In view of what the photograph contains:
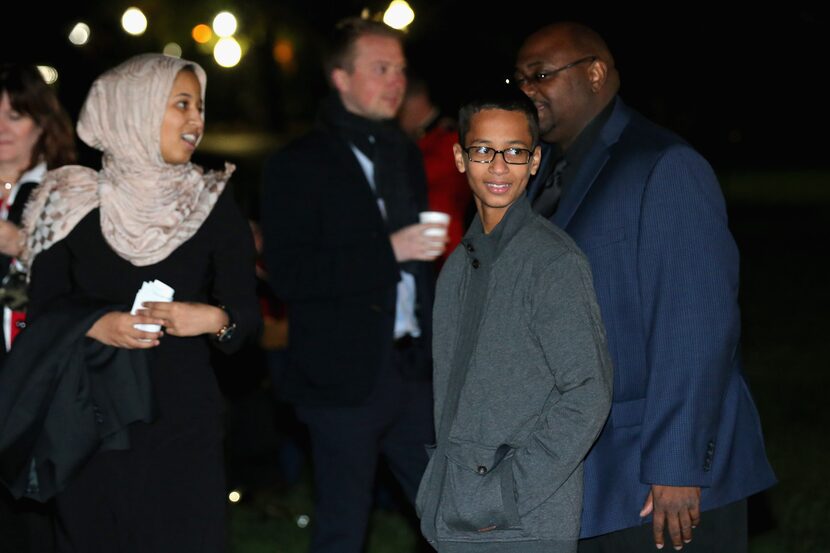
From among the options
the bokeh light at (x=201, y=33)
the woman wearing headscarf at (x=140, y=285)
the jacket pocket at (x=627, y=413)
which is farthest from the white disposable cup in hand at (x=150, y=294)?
the bokeh light at (x=201, y=33)

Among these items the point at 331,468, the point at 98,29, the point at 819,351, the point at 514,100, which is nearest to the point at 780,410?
the point at 819,351

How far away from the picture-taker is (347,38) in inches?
231

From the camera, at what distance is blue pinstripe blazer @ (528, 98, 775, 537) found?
3.66m

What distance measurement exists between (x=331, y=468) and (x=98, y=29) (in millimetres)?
23449

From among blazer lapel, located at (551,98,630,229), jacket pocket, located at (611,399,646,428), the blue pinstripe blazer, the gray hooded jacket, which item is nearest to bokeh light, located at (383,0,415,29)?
blazer lapel, located at (551,98,630,229)

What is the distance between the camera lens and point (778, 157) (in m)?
53.8

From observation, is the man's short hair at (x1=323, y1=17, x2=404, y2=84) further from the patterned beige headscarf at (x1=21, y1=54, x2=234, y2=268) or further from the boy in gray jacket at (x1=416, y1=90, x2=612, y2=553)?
the boy in gray jacket at (x1=416, y1=90, x2=612, y2=553)

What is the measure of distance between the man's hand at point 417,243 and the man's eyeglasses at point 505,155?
172cm

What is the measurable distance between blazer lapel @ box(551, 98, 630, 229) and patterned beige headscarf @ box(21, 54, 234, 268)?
144 cm

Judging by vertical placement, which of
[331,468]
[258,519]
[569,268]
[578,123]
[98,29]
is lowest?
[258,519]

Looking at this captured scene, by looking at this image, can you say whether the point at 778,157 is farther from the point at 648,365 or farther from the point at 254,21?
the point at 648,365

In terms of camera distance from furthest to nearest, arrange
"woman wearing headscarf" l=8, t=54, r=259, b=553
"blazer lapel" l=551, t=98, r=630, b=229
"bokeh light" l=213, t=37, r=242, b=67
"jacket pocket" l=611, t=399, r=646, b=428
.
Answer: "bokeh light" l=213, t=37, r=242, b=67, "woman wearing headscarf" l=8, t=54, r=259, b=553, "blazer lapel" l=551, t=98, r=630, b=229, "jacket pocket" l=611, t=399, r=646, b=428

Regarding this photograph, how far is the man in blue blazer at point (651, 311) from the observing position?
12.0 ft

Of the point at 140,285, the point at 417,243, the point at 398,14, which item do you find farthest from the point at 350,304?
the point at 398,14
